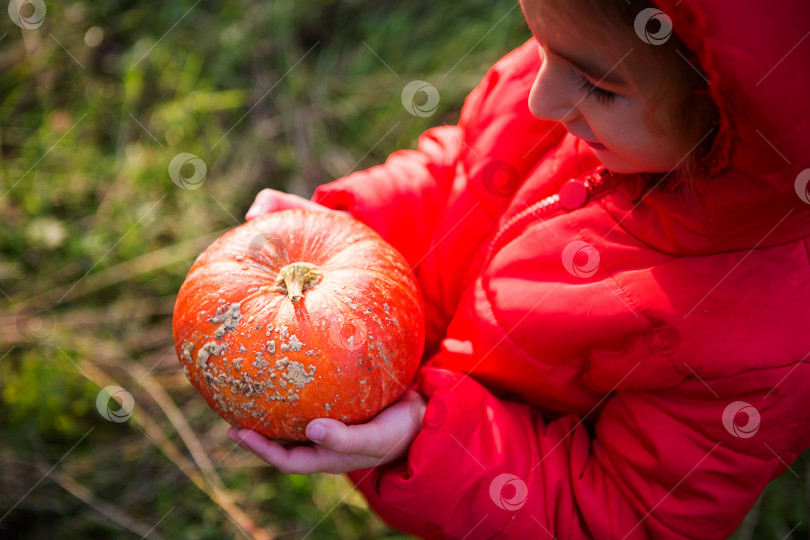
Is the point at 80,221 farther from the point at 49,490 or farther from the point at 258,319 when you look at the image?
the point at 258,319

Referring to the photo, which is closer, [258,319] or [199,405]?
[258,319]

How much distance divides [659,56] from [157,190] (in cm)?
263

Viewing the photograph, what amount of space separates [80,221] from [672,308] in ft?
8.98

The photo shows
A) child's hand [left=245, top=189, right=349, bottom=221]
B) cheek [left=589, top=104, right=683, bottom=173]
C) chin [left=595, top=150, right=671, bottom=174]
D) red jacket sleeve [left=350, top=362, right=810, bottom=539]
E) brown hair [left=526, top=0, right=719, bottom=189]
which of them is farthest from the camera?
child's hand [left=245, top=189, right=349, bottom=221]

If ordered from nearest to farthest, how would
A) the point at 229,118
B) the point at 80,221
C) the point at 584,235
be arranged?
the point at 584,235, the point at 80,221, the point at 229,118

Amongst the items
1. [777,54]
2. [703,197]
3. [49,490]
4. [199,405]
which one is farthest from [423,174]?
[49,490]

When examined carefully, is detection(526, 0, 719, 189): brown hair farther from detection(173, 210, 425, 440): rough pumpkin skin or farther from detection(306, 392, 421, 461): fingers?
detection(306, 392, 421, 461): fingers

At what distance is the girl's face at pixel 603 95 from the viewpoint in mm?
1117

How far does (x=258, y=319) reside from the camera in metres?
1.46

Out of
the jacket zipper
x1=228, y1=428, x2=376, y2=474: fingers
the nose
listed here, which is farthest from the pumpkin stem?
the nose

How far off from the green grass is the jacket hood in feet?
6.31

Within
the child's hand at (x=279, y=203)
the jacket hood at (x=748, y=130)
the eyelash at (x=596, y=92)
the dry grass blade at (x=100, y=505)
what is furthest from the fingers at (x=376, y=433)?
the dry grass blade at (x=100, y=505)

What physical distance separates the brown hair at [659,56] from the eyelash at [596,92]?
71 mm

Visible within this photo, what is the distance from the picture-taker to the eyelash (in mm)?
1201
